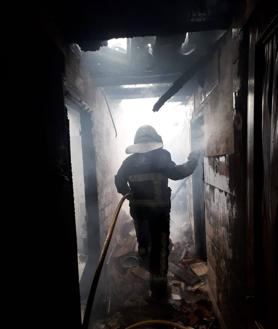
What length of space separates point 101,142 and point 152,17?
310 centimetres

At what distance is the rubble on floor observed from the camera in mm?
3350

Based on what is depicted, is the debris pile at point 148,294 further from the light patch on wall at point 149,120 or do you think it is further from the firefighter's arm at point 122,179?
the light patch on wall at point 149,120

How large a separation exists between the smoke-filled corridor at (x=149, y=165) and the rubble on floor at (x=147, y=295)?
Answer: 2cm

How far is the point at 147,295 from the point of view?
4.03m

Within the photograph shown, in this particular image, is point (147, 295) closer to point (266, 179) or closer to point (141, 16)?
point (266, 179)

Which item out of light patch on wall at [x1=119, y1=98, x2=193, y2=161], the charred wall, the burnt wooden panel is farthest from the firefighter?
light patch on wall at [x1=119, y1=98, x2=193, y2=161]

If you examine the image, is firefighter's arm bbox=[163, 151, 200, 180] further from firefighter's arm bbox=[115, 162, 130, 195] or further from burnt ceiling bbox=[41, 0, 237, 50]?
burnt ceiling bbox=[41, 0, 237, 50]

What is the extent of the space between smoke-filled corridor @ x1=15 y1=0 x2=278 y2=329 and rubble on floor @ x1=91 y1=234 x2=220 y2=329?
0.02 meters

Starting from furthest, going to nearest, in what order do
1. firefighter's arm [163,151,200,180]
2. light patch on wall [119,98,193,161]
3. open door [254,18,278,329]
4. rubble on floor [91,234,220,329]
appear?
1. light patch on wall [119,98,193,161]
2. firefighter's arm [163,151,200,180]
3. rubble on floor [91,234,220,329]
4. open door [254,18,278,329]

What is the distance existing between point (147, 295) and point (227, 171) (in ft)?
9.41

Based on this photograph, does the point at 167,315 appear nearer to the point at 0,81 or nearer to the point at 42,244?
the point at 42,244

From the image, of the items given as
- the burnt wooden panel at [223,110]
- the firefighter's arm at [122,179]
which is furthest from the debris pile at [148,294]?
the burnt wooden panel at [223,110]

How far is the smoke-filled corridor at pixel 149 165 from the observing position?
4.37 feet

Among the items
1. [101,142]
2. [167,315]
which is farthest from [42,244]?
[101,142]
